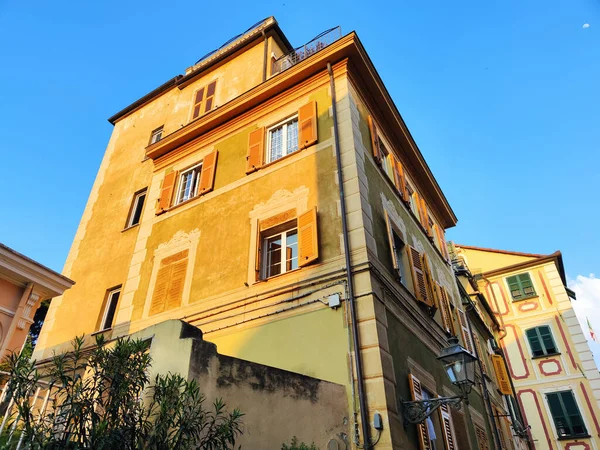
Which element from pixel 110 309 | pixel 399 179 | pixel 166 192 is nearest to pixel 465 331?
pixel 399 179

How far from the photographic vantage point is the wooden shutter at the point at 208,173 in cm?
1180

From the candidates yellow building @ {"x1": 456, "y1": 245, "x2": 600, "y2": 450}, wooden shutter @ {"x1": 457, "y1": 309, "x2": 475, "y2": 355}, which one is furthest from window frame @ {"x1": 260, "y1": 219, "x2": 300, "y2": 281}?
yellow building @ {"x1": 456, "y1": 245, "x2": 600, "y2": 450}

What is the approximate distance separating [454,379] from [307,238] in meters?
3.68

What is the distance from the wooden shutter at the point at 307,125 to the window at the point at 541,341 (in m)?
18.8

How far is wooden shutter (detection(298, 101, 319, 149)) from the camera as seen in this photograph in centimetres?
1034

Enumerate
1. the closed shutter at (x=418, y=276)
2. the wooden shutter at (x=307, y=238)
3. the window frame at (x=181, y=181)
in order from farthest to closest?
the window frame at (x=181, y=181) → the closed shutter at (x=418, y=276) → the wooden shutter at (x=307, y=238)

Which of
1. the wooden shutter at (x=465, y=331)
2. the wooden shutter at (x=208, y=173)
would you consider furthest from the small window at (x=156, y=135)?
the wooden shutter at (x=465, y=331)

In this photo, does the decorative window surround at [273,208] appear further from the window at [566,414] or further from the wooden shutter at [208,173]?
the window at [566,414]

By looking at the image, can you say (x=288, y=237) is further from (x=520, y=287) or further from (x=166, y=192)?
(x=520, y=287)

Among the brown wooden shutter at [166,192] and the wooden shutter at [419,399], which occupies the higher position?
the brown wooden shutter at [166,192]

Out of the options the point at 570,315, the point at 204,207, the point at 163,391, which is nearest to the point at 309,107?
the point at 204,207

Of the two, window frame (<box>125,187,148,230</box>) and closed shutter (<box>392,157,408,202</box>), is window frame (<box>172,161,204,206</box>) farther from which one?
closed shutter (<box>392,157,408,202</box>)

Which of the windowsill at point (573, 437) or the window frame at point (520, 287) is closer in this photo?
the windowsill at point (573, 437)

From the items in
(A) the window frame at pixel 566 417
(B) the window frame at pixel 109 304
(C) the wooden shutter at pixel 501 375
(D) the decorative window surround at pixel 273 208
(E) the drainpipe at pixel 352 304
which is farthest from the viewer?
(A) the window frame at pixel 566 417
